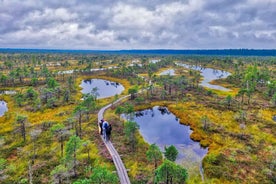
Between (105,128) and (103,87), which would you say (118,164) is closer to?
(105,128)

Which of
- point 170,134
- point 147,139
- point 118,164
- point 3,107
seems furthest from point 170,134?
point 3,107

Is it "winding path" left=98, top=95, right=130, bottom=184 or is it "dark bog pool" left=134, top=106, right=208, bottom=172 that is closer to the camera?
"winding path" left=98, top=95, right=130, bottom=184

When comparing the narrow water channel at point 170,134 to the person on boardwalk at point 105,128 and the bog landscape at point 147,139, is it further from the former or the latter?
the person on boardwalk at point 105,128

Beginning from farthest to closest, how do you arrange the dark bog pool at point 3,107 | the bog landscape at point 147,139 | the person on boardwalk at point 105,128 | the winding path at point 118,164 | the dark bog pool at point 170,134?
the dark bog pool at point 3,107
the person on boardwalk at point 105,128
the dark bog pool at point 170,134
the bog landscape at point 147,139
the winding path at point 118,164

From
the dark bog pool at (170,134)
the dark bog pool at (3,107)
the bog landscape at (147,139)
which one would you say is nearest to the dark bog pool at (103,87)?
the bog landscape at (147,139)

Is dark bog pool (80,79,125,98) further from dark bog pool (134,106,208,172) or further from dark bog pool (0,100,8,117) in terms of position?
dark bog pool (0,100,8,117)

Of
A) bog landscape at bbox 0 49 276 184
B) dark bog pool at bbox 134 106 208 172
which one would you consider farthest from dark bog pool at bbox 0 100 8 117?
dark bog pool at bbox 134 106 208 172

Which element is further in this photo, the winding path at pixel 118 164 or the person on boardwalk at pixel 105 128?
the person on boardwalk at pixel 105 128

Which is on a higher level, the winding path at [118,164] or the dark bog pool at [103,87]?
the dark bog pool at [103,87]
